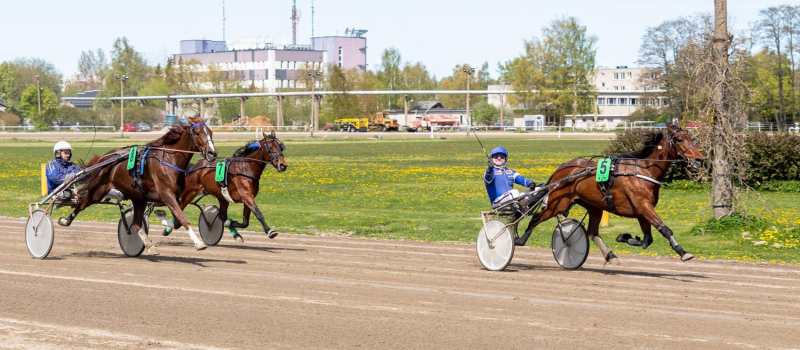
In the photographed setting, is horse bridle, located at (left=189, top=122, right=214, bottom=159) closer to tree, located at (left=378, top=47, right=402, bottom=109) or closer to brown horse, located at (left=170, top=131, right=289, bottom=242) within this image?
brown horse, located at (left=170, top=131, right=289, bottom=242)

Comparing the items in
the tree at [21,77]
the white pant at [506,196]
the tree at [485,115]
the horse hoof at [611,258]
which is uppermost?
the tree at [21,77]

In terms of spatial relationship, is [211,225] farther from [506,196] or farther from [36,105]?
[36,105]

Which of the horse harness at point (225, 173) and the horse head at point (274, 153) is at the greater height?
the horse head at point (274, 153)

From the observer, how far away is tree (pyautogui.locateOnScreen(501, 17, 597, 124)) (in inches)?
3533

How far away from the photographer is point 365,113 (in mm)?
115250

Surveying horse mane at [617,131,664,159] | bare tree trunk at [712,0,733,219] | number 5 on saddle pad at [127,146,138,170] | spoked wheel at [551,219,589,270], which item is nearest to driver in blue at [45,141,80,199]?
number 5 on saddle pad at [127,146,138,170]

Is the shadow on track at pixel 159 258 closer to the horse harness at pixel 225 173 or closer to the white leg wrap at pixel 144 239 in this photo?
the white leg wrap at pixel 144 239

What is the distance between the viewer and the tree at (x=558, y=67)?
8975 centimetres

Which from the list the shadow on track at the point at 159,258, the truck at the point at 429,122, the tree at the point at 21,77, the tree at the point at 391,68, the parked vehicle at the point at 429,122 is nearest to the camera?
the shadow on track at the point at 159,258

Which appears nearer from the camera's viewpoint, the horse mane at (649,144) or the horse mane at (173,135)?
the horse mane at (649,144)

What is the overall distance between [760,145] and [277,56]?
6388 inches

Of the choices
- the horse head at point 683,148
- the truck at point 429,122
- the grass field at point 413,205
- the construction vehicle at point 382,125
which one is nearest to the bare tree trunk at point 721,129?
the grass field at point 413,205

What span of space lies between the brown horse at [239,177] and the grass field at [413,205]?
253cm

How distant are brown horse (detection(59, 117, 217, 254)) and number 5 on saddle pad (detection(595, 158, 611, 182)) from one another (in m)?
5.22
